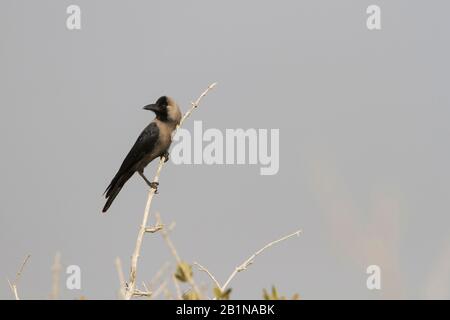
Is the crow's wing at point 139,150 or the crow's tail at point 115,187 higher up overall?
the crow's wing at point 139,150

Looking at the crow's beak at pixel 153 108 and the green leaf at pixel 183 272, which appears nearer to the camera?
the green leaf at pixel 183 272

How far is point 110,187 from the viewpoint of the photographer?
1105 cm

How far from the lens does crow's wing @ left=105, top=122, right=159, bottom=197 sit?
11.1 m

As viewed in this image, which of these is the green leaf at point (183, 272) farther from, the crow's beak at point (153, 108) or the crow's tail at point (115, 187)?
the crow's beak at point (153, 108)

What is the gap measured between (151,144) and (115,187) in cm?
84

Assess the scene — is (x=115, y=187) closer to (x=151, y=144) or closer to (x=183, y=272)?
(x=151, y=144)

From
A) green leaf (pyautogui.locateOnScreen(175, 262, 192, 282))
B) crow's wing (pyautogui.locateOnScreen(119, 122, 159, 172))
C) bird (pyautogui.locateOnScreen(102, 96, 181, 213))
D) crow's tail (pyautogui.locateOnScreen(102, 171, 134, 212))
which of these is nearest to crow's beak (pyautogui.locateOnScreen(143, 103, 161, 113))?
bird (pyautogui.locateOnScreen(102, 96, 181, 213))

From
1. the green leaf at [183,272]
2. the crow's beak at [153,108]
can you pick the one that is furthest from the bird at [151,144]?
the green leaf at [183,272]

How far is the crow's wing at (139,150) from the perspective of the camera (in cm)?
1115

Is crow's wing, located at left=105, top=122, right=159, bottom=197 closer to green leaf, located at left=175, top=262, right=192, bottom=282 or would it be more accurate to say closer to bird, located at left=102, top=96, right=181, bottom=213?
bird, located at left=102, top=96, right=181, bottom=213

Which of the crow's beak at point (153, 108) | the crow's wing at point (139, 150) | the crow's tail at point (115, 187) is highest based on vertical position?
the crow's beak at point (153, 108)

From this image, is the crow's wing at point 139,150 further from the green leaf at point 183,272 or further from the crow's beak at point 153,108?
the green leaf at point 183,272

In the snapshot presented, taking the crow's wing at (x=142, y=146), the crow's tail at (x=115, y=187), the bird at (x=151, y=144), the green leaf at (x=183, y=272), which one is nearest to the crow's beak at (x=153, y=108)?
the bird at (x=151, y=144)

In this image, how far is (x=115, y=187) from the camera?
36.6 feet
